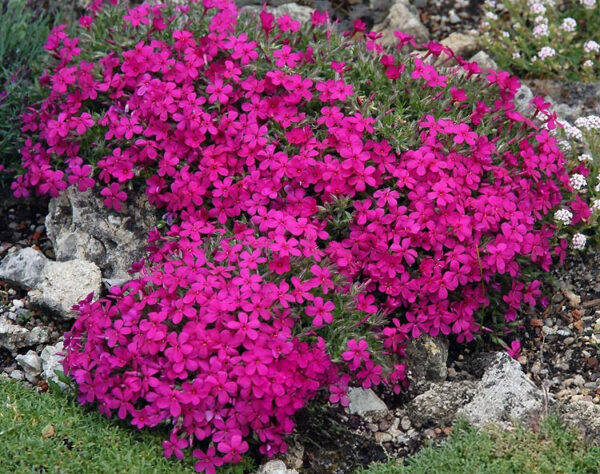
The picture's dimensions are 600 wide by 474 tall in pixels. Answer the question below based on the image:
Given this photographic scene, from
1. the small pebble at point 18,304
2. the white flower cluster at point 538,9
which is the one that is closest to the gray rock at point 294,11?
the white flower cluster at point 538,9

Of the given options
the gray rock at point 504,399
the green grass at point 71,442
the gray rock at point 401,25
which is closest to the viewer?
the green grass at point 71,442

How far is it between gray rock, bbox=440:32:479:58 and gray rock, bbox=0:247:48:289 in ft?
11.7

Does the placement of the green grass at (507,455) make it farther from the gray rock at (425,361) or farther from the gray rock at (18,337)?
the gray rock at (18,337)

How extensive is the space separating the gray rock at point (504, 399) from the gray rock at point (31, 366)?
2305mm

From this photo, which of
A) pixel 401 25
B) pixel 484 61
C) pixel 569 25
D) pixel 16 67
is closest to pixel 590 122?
pixel 484 61

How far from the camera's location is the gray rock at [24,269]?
541 cm

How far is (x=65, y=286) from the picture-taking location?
5121 millimetres

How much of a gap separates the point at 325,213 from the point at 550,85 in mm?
2636

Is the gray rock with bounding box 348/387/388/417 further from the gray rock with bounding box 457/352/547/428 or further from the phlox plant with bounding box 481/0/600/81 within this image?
the phlox plant with bounding box 481/0/600/81

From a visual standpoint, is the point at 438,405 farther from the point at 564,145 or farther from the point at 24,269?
the point at 24,269

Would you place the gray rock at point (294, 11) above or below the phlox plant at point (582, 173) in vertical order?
below

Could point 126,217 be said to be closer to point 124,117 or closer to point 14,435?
point 124,117

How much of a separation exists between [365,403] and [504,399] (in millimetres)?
722

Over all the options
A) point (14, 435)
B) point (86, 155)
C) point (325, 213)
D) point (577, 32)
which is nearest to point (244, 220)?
point (325, 213)
